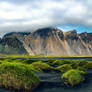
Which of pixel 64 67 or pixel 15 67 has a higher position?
pixel 15 67

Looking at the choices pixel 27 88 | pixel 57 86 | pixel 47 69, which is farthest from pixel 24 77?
pixel 47 69

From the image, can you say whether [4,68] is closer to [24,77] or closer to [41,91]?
[24,77]

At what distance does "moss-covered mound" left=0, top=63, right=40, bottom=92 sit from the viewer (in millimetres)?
33719

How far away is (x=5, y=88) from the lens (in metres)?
35.9

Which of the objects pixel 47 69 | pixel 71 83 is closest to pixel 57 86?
pixel 71 83

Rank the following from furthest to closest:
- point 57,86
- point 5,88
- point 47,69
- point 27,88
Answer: point 47,69 < point 57,86 < point 5,88 < point 27,88

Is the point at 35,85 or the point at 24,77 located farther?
the point at 35,85

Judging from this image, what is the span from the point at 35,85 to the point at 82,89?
10.6 meters

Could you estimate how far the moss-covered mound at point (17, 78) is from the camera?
3372 cm

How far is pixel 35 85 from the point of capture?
36.6 m

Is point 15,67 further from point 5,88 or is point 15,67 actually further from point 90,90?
point 90,90

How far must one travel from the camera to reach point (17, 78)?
3416cm

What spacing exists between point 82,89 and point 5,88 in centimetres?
1662

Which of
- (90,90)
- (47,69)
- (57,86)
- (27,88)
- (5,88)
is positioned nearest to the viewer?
(27,88)
